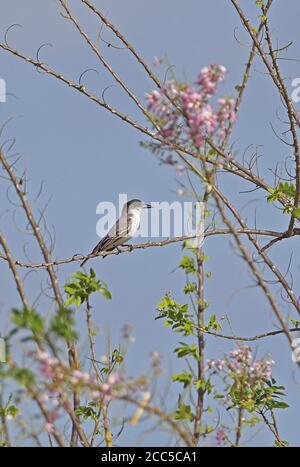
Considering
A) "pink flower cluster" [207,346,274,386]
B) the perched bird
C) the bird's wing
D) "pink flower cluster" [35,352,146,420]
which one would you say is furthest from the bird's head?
"pink flower cluster" [35,352,146,420]

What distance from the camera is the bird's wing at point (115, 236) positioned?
366 inches

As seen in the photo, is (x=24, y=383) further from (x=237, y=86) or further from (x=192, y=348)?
(x=237, y=86)

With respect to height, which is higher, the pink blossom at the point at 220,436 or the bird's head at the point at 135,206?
the bird's head at the point at 135,206

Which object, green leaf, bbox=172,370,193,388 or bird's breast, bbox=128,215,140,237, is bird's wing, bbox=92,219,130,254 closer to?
bird's breast, bbox=128,215,140,237

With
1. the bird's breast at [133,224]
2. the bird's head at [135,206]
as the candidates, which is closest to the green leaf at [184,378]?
the bird's breast at [133,224]

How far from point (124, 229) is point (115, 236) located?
284mm

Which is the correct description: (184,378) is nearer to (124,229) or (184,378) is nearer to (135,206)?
(124,229)

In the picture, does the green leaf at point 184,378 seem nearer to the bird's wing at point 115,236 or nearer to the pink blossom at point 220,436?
the pink blossom at point 220,436

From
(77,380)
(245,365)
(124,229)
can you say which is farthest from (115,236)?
(77,380)

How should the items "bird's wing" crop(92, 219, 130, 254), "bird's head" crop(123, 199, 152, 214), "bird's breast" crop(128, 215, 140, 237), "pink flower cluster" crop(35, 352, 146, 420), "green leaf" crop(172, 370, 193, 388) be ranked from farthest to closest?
"bird's head" crop(123, 199, 152, 214) < "bird's breast" crop(128, 215, 140, 237) < "bird's wing" crop(92, 219, 130, 254) < "green leaf" crop(172, 370, 193, 388) < "pink flower cluster" crop(35, 352, 146, 420)

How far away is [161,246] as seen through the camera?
5789 millimetres

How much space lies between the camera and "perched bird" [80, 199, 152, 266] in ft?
30.7
